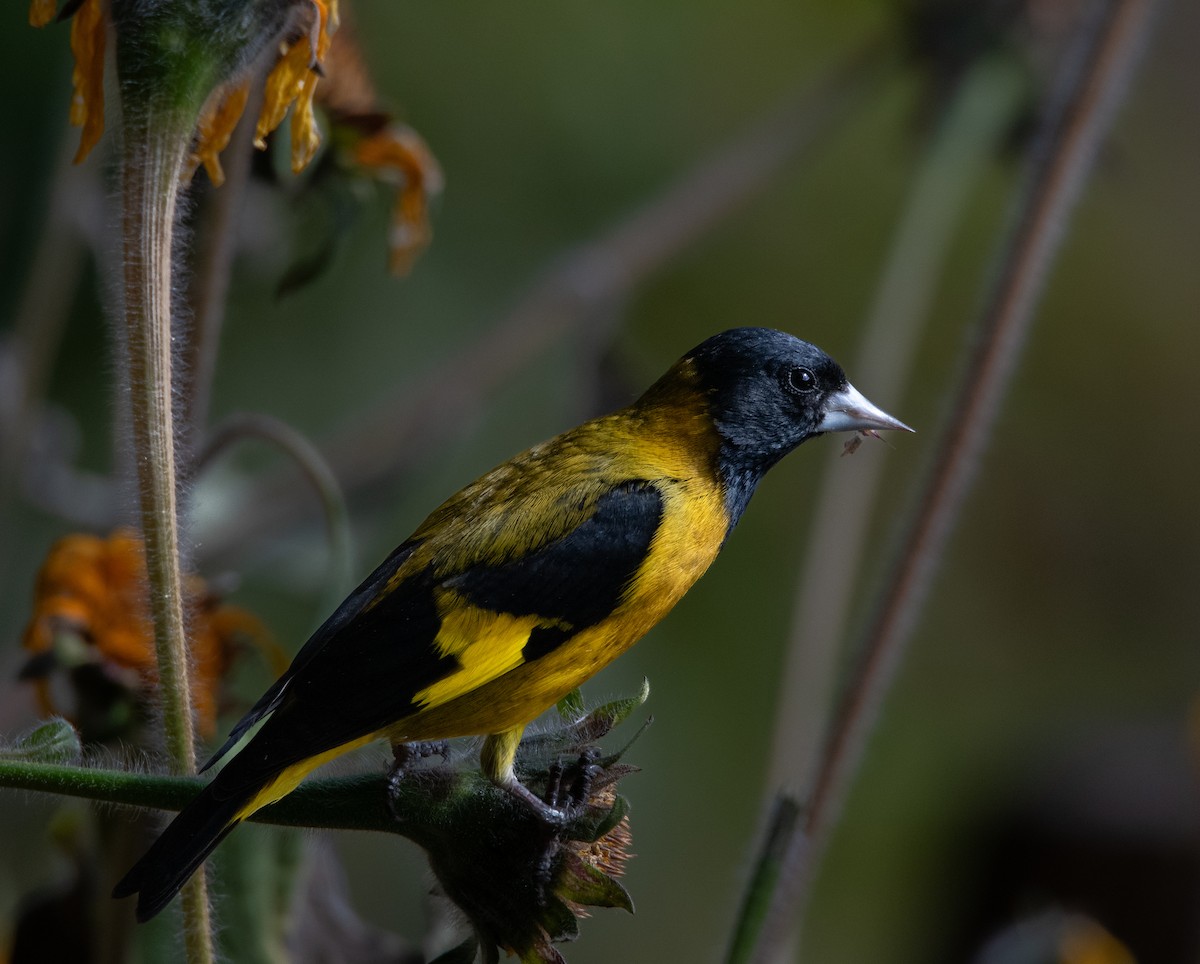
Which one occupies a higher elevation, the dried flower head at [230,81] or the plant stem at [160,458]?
the dried flower head at [230,81]

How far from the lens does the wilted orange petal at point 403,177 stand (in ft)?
3.97

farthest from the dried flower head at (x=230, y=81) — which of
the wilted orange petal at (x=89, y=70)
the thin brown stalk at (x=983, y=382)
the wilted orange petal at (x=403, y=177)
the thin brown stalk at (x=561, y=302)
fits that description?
the thin brown stalk at (x=561, y=302)

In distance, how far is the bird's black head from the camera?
3.72 ft

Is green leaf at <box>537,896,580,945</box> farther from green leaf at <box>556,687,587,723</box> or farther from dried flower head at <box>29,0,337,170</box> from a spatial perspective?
dried flower head at <box>29,0,337,170</box>

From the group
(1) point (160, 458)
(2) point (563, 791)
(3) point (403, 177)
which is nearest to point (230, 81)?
(1) point (160, 458)

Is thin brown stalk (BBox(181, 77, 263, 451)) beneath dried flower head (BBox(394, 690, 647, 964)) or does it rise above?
above

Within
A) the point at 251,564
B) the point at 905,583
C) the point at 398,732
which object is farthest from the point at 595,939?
the point at 398,732

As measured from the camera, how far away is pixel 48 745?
722 mm

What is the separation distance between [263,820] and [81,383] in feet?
6.60

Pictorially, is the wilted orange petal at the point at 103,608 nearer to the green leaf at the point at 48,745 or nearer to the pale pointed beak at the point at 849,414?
the green leaf at the point at 48,745

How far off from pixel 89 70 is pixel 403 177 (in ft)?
1.38

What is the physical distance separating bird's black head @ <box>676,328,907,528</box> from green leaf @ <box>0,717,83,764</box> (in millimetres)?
600

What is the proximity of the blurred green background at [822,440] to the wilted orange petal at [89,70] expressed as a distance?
156 centimetres

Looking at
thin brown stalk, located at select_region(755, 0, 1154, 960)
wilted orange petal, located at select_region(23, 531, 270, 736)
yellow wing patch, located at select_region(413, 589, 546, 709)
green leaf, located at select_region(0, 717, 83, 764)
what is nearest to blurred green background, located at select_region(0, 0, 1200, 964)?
thin brown stalk, located at select_region(755, 0, 1154, 960)
